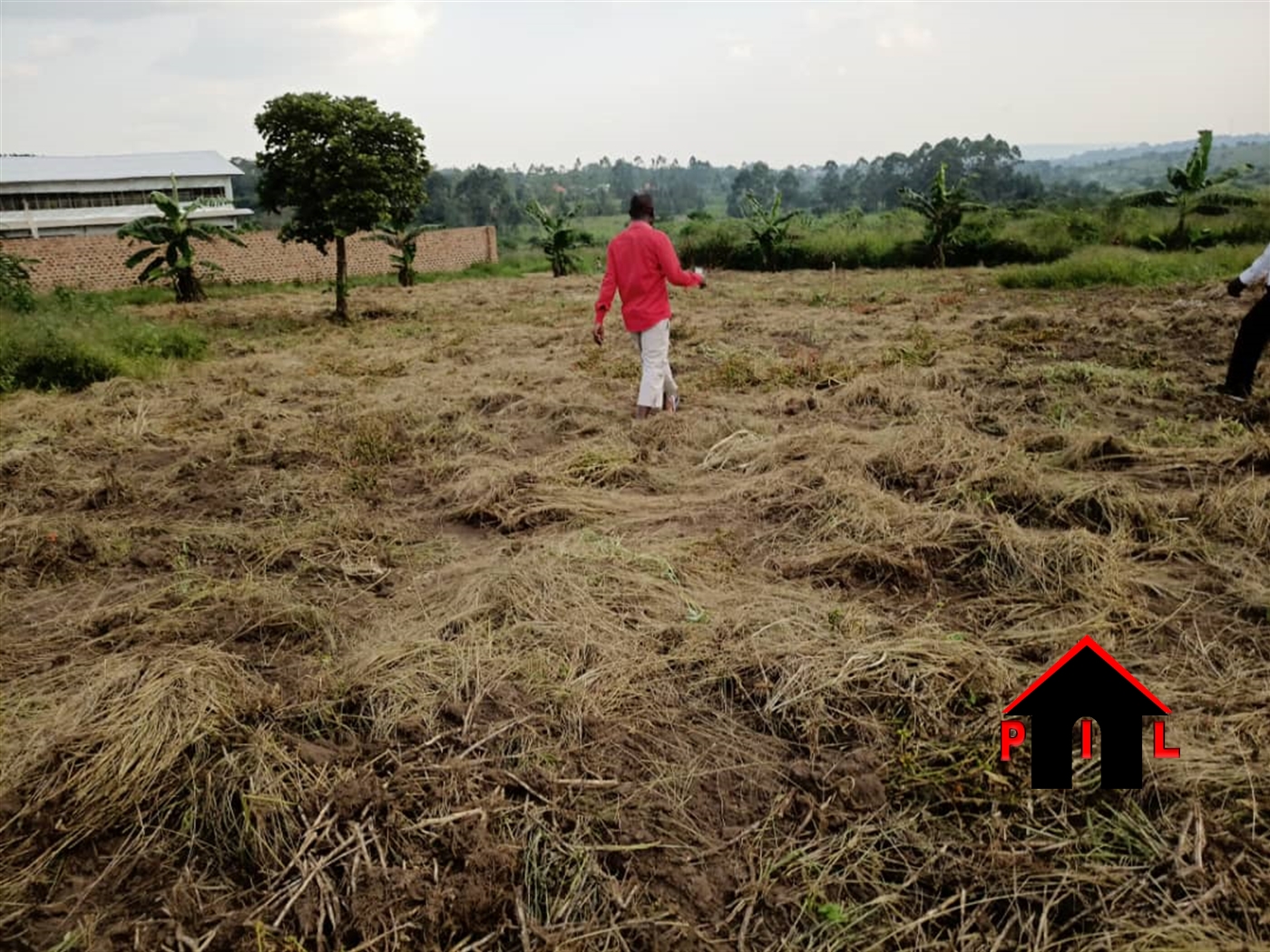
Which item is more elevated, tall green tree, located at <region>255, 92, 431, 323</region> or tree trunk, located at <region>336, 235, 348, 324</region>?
tall green tree, located at <region>255, 92, 431, 323</region>

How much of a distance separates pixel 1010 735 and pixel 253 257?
22.1 meters

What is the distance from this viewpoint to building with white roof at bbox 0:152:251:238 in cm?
2945

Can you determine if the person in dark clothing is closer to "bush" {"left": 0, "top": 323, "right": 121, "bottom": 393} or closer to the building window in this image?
"bush" {"left": 0, "top": 323, "right": 121, "bottom": 393}

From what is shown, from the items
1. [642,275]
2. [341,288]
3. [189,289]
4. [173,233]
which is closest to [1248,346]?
[642,275]

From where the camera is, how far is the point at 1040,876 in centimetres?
189

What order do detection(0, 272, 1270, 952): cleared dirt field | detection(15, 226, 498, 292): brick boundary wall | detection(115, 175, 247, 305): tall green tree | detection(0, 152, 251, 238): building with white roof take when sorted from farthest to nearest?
detection(0, 152, 251, 238): building with white roof, detection(15, 226, 498, 292): brick boundary wall, detection(115, 175, 247, 305): tall green tree, detection(0, 272, 1270, 952): cleared dirt field

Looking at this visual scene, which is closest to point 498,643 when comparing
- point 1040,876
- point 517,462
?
point 1040,876

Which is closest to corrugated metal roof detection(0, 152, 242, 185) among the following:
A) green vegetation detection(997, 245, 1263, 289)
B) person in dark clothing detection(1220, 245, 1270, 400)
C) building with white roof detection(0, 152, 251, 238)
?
building with white roof detection(0, 152, 251, 238)

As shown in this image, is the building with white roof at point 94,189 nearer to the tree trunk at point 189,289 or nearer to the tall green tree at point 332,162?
the tree trunk at point 189,289

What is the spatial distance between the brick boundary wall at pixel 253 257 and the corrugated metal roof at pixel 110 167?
1429cm

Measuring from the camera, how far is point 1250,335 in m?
5.51

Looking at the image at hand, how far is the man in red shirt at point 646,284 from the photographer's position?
5.43 m

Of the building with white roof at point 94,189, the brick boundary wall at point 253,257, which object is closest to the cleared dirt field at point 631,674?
the brick boundary wall at point 253,257

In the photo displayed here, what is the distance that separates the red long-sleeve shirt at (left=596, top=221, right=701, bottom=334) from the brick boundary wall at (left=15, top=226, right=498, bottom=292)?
11256 millimetres
